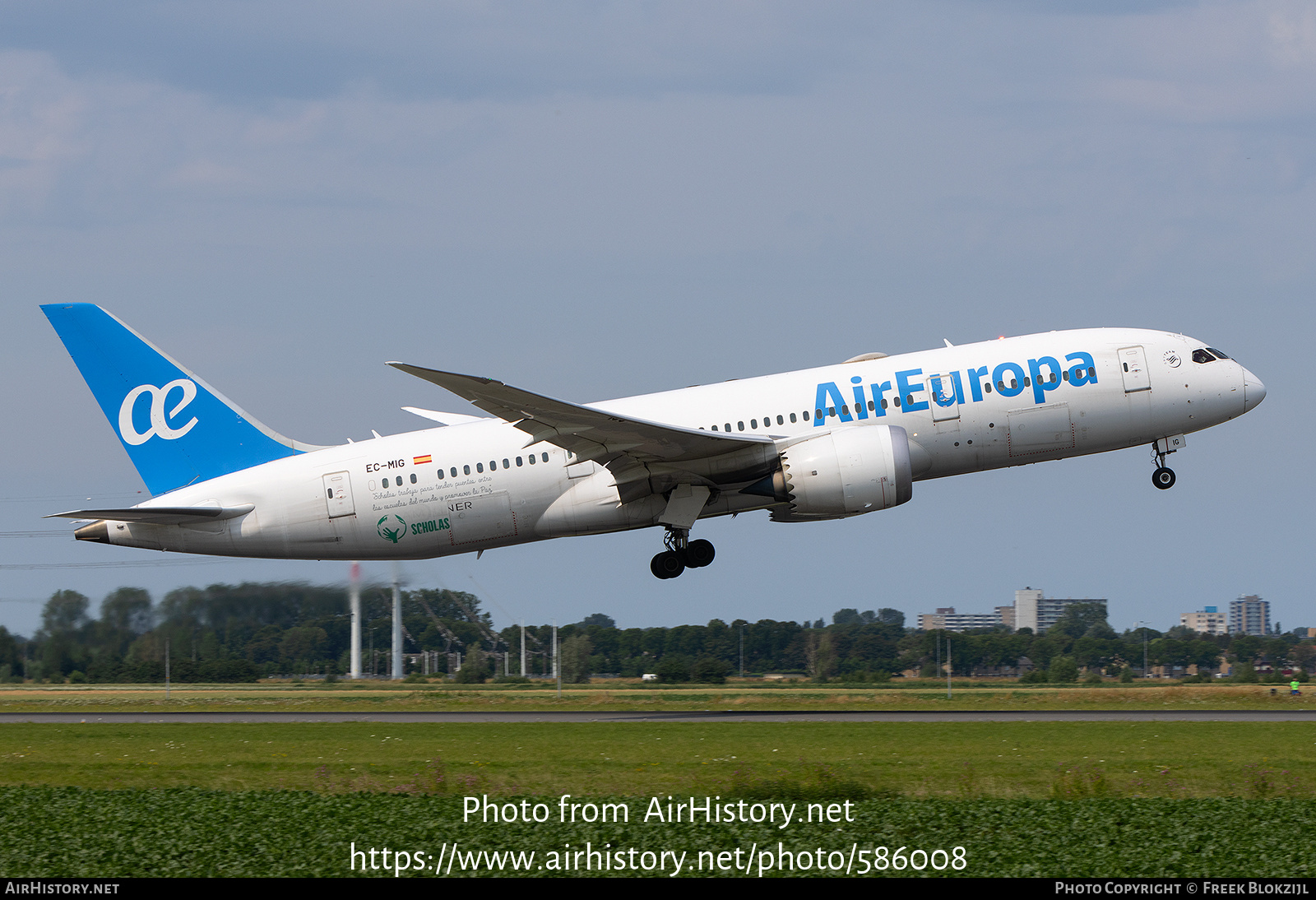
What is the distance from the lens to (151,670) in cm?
4234

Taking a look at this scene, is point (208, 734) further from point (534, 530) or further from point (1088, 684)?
point (1088, 684)

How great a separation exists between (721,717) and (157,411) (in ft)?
53.4

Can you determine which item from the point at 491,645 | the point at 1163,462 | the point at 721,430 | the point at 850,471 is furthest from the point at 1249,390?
the point at 491,645

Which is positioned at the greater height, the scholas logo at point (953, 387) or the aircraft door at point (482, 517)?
the scholas logo at point (953, 387)

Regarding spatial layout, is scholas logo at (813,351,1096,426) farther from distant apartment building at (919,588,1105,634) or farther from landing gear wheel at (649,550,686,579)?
distant apartment building at (919,588,1105,634)

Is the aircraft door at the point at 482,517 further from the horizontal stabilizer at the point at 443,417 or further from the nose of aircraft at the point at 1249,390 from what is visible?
the nose of aircraft at the point at 1249,390

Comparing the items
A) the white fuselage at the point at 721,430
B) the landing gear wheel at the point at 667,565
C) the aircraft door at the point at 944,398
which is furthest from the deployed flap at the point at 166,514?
the aircraft door at the point at 944,398

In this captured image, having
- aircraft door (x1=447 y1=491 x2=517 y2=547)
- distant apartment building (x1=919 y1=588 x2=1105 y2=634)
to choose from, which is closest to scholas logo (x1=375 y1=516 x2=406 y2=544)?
aircraft door (x1=447 y1=491 x2=517 y2=547)

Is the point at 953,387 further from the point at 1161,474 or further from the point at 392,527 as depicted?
the point at 392,527

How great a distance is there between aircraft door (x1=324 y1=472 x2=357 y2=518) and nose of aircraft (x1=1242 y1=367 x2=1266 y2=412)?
21.8 metres

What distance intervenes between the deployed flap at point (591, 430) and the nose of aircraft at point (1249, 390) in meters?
11.9

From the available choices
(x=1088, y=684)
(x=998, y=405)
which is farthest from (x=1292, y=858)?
(x=1088, y=684)

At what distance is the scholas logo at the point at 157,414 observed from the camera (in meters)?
34.0
